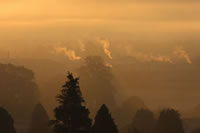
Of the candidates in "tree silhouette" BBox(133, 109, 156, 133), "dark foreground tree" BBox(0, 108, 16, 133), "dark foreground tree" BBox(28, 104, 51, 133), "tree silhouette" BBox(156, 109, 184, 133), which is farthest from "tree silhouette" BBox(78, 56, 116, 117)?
"dark foreground tree" BBox(0, 108, 16, 133)

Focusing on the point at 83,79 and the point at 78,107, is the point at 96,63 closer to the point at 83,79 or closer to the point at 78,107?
the point at 83,79

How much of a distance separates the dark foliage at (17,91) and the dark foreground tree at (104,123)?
291ft

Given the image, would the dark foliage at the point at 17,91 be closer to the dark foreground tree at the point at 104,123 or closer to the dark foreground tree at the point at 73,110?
the dark foreground tree at the point at 104,123

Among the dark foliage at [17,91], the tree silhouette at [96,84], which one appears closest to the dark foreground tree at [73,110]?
Result: the dark foliage at [17,91]

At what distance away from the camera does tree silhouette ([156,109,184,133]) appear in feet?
325

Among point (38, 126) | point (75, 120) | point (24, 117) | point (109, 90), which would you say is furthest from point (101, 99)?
point (75, 120)

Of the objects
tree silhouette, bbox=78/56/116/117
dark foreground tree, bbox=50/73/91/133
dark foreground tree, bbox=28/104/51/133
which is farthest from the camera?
tree silhouette, bbox=78/56/116/117

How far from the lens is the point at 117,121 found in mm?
146125

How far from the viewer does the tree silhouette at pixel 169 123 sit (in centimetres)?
9898

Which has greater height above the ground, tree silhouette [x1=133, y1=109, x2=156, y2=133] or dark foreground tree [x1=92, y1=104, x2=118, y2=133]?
tree silhouette [x1=133, y1=109, x2=156, y2=133]

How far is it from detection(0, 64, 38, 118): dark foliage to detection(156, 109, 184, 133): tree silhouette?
43419mm

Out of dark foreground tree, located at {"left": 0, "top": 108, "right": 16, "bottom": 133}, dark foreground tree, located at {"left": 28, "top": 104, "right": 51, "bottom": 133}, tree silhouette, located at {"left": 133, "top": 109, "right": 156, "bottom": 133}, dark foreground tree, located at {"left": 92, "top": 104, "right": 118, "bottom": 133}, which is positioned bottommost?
dark foreground tree, located at {"left": 92, "top": 104, "right": 118, "bottom": 133}

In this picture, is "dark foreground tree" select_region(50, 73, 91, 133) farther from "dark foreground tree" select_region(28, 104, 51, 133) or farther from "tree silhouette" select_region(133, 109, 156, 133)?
"tree silhouette" select_region(133, 109, 156, 133)

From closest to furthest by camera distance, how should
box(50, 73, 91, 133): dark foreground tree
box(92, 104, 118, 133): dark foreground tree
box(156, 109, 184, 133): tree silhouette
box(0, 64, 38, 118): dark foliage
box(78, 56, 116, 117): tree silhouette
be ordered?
box(50, 73, 91, 133): dark foreground tree < box(92, 104, 118, 133): dark foreground tree < box(156, 109, 184, 133): tree silhouette < box(0, 64, 38, 118): dark foliage < box(78, 56, 116, 117): tree silhouette
